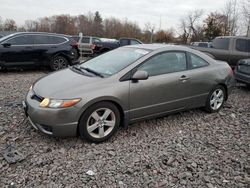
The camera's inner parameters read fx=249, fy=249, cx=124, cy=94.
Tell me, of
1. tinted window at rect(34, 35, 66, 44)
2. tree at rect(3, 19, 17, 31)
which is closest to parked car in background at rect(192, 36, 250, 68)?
tinted window at rect(34, 35, 66, 44)

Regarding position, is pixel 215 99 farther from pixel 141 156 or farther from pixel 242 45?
pixel 242 45

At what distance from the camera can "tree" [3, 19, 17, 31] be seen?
47975mm

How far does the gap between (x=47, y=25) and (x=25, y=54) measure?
2098 inches

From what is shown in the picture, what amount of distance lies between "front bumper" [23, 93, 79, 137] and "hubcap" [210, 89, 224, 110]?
3.04 meters

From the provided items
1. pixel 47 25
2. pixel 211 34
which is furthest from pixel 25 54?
pixel 47 25

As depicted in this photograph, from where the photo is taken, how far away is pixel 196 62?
4859mm

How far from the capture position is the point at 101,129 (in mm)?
3773

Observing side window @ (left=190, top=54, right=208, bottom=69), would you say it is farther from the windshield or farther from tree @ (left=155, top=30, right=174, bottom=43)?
tree @ (left=155, top=30, right=174, bottom=43)

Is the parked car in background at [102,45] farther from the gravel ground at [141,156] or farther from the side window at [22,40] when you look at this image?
the gravel ground at [141,156]

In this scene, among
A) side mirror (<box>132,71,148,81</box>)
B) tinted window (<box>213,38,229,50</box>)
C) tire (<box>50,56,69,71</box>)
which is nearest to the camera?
side mirror (<box>132,71,148,81</box>)

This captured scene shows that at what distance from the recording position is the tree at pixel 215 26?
38.5 meters

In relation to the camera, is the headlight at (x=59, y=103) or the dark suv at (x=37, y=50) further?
the dark suv at (x=37, y=50)

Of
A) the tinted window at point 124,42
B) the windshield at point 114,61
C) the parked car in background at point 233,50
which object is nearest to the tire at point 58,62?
the windshield at point 114,61

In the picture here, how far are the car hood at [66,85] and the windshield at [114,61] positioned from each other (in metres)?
0.34
